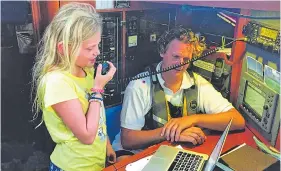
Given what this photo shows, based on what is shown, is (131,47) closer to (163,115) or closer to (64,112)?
(163,115)

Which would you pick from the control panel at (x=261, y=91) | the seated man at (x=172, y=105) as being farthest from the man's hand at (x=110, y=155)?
the control panel at (x=261, y=91)

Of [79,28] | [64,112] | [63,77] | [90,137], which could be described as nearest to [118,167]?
[90,137]

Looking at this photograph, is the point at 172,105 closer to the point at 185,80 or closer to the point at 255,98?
the point at 185,80

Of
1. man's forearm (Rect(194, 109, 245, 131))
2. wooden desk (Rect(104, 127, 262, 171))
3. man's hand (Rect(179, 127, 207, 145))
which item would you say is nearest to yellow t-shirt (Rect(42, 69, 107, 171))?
wooden desk (Rect(104, 127, 262, 171))

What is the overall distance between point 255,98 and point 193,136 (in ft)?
1.33

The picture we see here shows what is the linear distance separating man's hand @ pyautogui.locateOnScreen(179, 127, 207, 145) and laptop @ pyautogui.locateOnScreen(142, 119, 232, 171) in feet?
0.25

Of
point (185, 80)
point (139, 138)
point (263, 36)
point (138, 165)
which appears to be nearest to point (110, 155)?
point (139, 138)

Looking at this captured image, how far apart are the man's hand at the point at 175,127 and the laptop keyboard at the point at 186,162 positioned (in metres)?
0.13

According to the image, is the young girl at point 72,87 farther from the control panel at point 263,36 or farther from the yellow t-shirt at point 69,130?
the control panel at point 263,36

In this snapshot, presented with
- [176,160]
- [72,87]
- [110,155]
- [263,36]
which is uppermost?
[263,36]

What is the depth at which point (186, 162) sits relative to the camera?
4.28ft

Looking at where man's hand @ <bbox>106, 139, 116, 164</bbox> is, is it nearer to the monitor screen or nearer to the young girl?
the young girl

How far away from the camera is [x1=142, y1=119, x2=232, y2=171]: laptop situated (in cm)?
126

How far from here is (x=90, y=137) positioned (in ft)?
4.11
